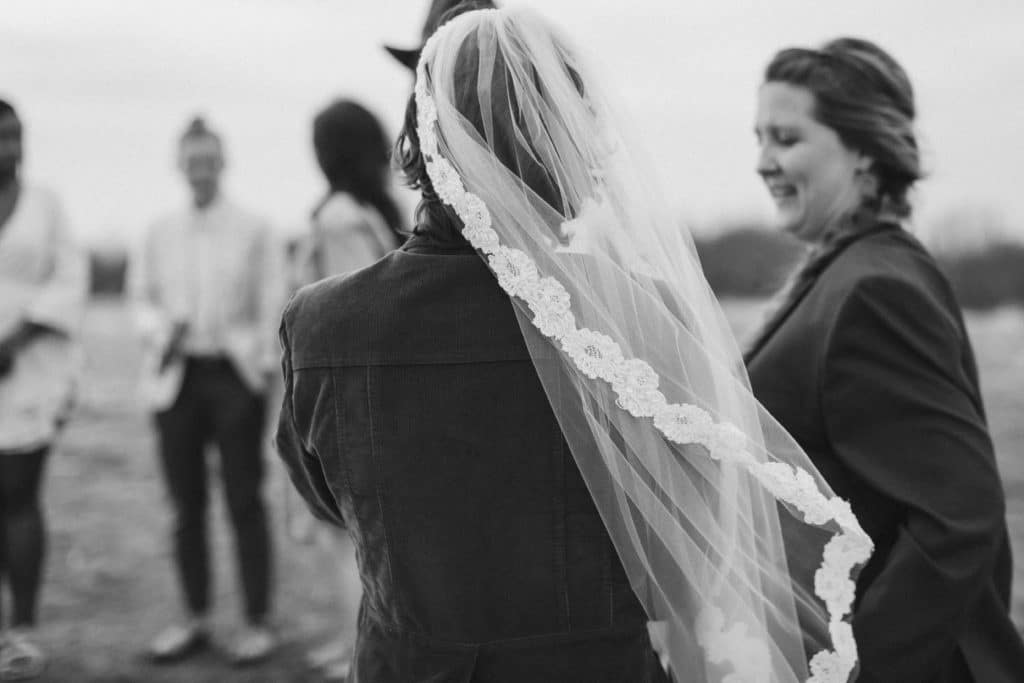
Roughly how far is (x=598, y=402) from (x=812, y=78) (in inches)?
46.7

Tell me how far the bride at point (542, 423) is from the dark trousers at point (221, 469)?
2.63 m

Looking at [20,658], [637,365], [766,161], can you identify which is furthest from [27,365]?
[637,365]

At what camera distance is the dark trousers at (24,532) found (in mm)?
3973

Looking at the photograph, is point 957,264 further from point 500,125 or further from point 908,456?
point 500,125

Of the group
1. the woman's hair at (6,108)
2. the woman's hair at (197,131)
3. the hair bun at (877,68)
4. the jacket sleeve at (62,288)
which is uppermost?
the woman's hair at (6,108)

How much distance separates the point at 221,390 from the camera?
4.18 metres

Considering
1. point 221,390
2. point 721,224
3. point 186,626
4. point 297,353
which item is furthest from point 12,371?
point 721,224

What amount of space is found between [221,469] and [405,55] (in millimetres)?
2806

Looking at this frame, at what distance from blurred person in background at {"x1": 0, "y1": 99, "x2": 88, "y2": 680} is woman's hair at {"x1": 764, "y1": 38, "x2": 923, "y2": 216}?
304cm

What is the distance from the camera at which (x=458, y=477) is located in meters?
1.53

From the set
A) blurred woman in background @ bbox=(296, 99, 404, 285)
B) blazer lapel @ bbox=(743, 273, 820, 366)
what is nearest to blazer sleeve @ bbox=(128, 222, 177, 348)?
blurred woman in background @ bbox=(296, 99, 404, 285)

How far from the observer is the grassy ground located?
418cm

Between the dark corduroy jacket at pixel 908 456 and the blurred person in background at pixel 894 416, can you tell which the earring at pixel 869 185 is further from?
the dark corduroy jacket at pixel 908 456

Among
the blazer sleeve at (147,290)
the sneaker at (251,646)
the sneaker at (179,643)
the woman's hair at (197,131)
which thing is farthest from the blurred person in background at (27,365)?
the sneaker at (251,646)
